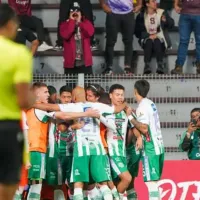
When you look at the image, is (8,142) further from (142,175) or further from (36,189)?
(142,175)

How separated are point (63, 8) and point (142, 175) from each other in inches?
142

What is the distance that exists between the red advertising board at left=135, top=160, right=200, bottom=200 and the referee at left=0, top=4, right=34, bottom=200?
23.8 ft

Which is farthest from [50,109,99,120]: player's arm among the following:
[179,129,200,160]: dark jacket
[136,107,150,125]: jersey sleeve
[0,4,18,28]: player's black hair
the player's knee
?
[0,4,18,28]: player's black hair

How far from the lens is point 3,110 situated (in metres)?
6.86

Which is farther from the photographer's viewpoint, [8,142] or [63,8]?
[63,8]

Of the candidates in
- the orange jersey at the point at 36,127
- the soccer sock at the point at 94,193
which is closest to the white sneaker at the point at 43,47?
the soccer sock at the point at 94,193

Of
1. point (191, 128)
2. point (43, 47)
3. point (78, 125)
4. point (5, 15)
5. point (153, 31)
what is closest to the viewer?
point (5, 15)

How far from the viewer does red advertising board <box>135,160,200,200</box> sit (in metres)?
14.1

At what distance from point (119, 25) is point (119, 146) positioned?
381 cm

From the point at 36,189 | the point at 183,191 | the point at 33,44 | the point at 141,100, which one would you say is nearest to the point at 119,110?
the point at 141,100

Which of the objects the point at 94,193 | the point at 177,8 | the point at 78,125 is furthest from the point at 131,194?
the point at 177,8

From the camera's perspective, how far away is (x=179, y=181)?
14180mm

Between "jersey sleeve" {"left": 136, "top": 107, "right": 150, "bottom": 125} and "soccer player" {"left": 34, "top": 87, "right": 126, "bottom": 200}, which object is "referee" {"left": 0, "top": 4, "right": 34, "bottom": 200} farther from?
"jersey sleeve" {"left": 136, "top": 107, "right": 150, "bottom": 125}

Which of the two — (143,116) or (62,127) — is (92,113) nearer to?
(62,127)
